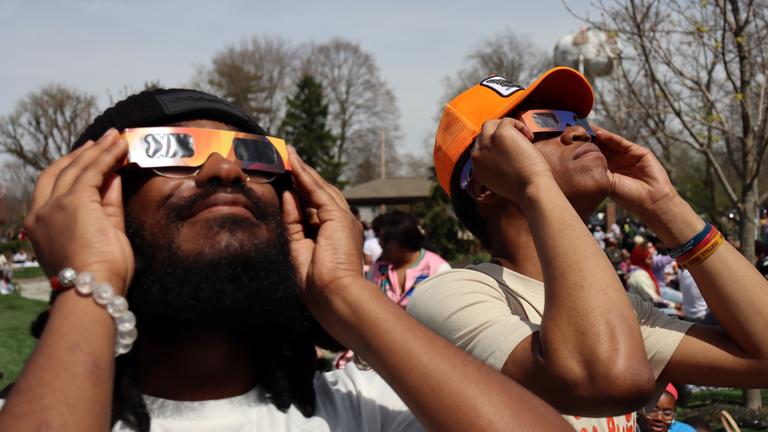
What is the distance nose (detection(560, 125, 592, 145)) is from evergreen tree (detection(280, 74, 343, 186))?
51.4 m

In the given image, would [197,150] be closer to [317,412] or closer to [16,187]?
[317,412]

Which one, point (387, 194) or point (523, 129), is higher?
point (523, 129)

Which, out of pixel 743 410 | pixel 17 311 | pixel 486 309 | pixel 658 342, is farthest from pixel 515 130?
pixel 17 311

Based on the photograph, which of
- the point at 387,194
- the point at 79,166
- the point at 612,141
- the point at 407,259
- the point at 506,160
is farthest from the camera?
the point at 387,194

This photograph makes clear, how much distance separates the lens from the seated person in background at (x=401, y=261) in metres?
8.35

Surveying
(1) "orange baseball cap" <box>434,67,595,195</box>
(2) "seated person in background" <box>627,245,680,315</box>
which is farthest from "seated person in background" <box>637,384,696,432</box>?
(2) "seated person in background" <box>627,245,680,315</box>

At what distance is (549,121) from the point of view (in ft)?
9.33

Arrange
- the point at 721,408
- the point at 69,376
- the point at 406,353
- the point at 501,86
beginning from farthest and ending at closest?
the point at 721,408, the point at 501,86, the point at 406,353, the point at 69,376

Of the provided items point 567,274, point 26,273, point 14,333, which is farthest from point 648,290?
point 26,273

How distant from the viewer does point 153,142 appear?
2.15m

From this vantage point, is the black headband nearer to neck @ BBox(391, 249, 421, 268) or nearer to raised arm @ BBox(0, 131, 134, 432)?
raised arm @ BBox(0, 131, 134, 432)

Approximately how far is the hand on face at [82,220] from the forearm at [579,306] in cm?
108

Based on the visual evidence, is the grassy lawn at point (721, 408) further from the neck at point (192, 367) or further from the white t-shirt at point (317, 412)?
the neck at point (192, 367)

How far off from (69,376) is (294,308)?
71 cm
